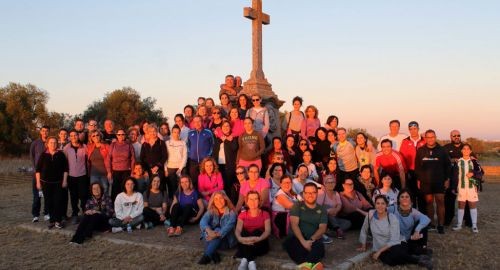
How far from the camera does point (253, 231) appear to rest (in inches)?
252

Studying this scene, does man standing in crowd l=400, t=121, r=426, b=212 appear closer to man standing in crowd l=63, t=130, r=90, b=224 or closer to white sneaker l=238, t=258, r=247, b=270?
white sneaker l=238, t=258, r=247, b=270

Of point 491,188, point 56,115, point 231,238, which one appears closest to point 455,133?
point 231,238

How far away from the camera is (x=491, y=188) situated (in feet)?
63.3

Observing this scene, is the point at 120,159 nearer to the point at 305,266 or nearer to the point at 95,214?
the point at 95,214

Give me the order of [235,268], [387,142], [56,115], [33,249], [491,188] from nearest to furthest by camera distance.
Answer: [235,268]
[33,249]
[387,142]
[491,188]
[56,115]

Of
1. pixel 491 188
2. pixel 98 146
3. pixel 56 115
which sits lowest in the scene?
pixel 491 188

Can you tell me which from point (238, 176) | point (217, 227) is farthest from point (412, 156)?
point (217, 227)

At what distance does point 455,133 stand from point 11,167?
21057 millimetres

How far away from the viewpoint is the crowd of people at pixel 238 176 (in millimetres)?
7410

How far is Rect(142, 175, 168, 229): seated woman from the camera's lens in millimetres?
8494

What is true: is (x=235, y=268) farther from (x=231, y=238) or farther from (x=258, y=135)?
(x=258, y=135)

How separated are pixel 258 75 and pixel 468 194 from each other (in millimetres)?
6489

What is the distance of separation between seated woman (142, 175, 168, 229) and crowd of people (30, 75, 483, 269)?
2 centimetres

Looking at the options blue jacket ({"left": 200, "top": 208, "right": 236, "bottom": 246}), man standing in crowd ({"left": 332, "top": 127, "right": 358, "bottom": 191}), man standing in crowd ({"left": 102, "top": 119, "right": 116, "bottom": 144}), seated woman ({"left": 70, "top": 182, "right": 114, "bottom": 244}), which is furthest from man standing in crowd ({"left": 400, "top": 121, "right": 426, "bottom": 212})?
man standing in crowd ({"left": 102, "top": 119, "right": 116, "bottom": 144})
